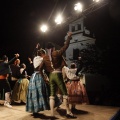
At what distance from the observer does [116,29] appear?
45.0ft

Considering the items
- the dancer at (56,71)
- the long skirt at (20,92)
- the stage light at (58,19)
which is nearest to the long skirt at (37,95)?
the dancer at (56,71)

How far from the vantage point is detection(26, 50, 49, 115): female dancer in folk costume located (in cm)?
534

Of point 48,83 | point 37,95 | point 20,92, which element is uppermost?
point 48,83

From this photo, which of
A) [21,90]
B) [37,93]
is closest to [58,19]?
[21,90]

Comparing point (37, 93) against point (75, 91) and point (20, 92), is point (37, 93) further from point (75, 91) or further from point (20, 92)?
point (20, 92)

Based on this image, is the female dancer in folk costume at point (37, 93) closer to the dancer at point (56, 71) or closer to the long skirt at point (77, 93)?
the dancer at point (56, 71)

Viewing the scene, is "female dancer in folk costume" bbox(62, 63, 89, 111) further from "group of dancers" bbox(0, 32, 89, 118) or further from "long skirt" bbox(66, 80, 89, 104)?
"group of dancers" bbox(0, 32, 89, 118)

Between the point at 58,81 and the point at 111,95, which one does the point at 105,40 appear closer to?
the point at 111,95

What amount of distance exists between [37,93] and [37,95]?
0.18ft

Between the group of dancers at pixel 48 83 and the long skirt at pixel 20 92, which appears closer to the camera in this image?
the group of dancers at pixel 48 83

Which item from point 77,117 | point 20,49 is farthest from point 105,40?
point 77,117

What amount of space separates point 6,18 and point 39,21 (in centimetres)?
171

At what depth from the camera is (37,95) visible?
17.7 ft

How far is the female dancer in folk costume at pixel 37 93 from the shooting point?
534 cm
